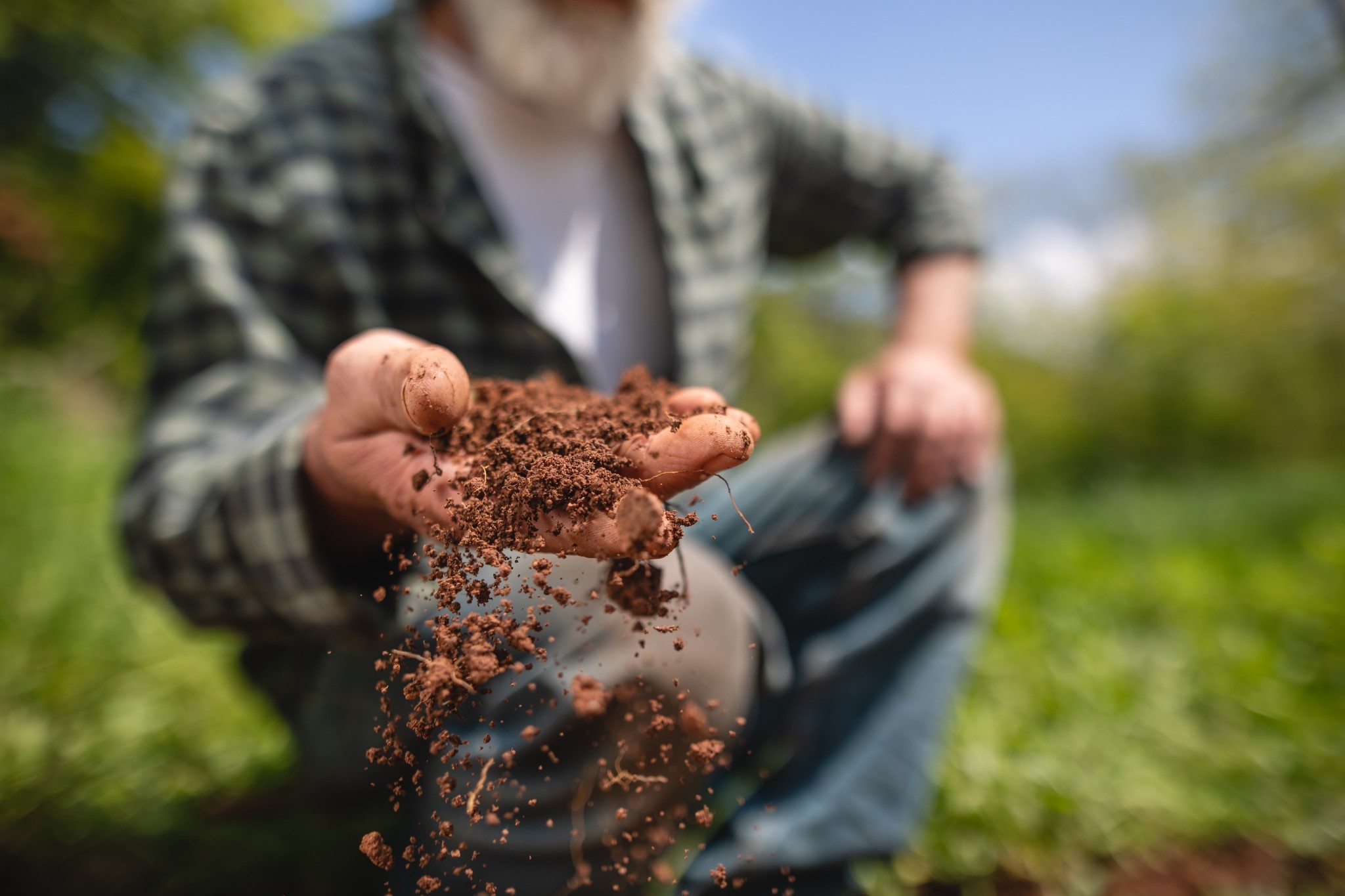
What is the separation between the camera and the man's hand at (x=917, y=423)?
1317 millimetres

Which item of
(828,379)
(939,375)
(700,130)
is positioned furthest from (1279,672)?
(828,379)

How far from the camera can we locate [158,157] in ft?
23.4

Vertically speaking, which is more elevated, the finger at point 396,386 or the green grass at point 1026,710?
the finger at point 396,386

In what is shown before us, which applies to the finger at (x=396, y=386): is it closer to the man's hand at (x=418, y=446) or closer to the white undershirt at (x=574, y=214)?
the man's hand at (x=418, y=446)

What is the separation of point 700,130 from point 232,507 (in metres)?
1.24

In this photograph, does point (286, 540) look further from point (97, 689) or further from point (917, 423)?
point (97, 689)

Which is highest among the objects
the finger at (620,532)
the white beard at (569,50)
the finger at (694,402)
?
the white beard at (569,50)

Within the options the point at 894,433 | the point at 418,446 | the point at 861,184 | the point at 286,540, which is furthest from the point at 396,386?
the point at 861,184

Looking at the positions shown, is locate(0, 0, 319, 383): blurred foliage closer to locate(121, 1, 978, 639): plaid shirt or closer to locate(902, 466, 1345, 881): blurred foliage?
locate(121, 1, 978, 639): plaid shirt

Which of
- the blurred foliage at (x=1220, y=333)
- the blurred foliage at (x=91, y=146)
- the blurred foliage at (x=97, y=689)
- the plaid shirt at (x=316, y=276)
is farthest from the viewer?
the blurred foliage at (x=1220, y=333)

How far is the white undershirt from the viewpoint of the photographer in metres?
1.46

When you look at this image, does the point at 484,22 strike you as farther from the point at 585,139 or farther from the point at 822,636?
the point at 822,636

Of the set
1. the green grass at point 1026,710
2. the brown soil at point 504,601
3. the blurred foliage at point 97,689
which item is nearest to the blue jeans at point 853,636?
the green grass at point 1026,710

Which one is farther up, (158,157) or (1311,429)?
(158,157)
